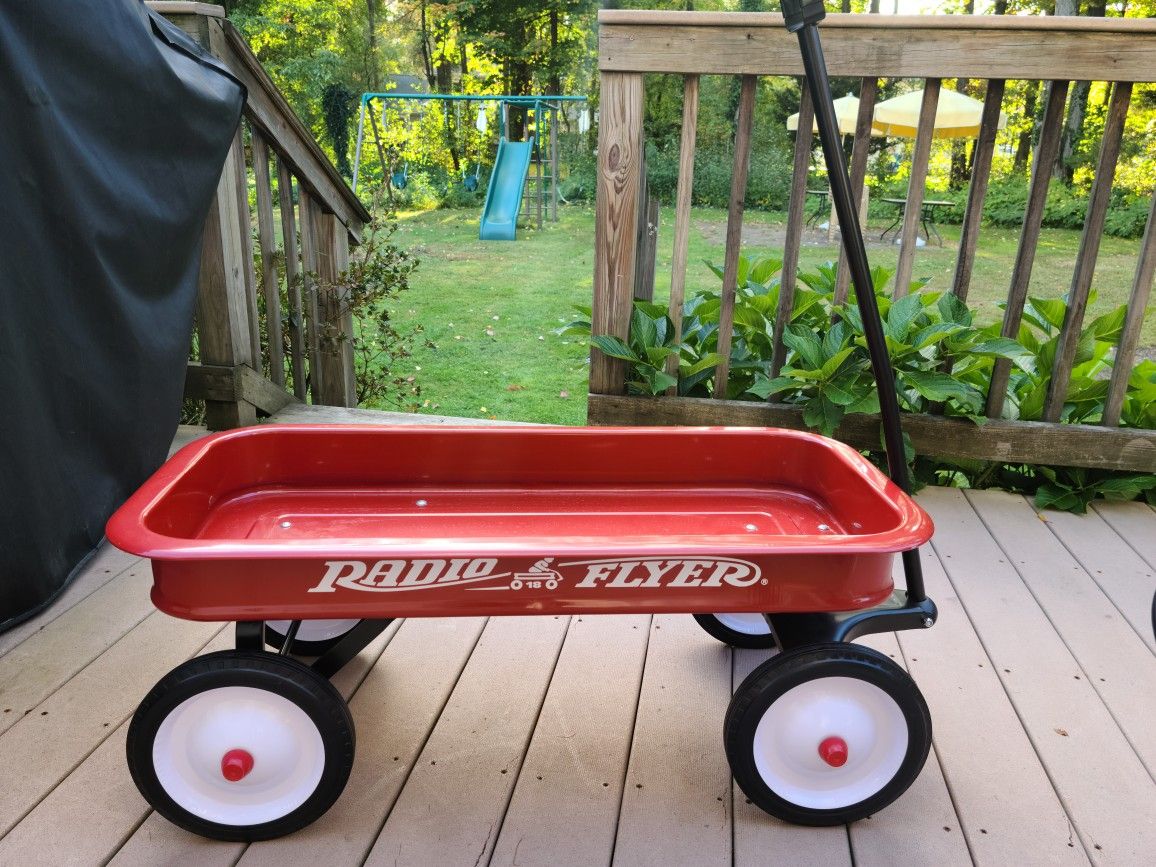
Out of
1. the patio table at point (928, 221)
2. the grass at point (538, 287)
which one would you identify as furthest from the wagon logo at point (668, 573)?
the patio table at point (928, 221)

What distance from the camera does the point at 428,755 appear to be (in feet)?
5.59

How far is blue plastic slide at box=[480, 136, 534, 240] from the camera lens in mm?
10867

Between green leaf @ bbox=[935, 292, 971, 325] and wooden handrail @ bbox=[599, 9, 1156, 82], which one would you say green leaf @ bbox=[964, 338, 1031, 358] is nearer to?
green leaf @ bbox=[935, 292, 971, 325]

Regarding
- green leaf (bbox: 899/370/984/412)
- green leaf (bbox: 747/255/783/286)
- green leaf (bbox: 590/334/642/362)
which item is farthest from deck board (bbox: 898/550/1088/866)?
green leaf (bbox: 747/255/783/286)

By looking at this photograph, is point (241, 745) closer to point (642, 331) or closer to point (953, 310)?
point (642, 331)

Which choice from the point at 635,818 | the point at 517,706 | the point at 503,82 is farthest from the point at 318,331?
the point at 503,82

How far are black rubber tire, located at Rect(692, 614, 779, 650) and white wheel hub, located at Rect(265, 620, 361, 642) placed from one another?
752 mm

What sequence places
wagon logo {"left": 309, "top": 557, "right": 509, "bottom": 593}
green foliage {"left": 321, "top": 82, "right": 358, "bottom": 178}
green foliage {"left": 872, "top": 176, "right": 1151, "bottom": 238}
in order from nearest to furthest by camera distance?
wagon logo {"left": 309, "top": 557, "right": 509, "bottom": 593} < green foliage {"left": 872, "top": 176, "right": 1151, "bottom": 238} < green foliage {"left": 321, "top": 82, "right": 358, "bottom": 178}

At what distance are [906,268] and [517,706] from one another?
174 cm

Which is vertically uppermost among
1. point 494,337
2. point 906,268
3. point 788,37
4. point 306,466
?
point 788,37

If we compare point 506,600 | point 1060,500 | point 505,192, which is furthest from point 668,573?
point 505,192

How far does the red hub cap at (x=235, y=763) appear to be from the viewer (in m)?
1.45

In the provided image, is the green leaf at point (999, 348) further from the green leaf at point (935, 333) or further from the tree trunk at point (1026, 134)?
the tree trunk at point (1026, 134)

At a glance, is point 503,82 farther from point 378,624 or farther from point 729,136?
point 378,624
